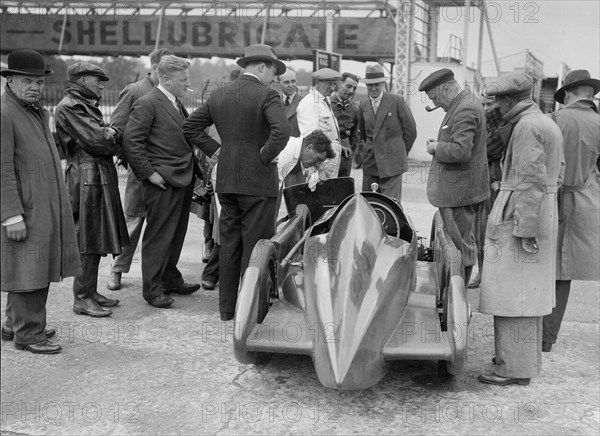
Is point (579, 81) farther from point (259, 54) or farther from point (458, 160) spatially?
point (259, 54)

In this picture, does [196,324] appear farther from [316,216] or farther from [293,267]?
[316,216]

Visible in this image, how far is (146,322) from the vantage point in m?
5.44

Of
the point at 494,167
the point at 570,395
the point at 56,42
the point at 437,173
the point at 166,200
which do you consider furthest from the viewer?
the point at 56,42

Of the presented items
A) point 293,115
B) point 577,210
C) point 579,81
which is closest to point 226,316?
point 577,210

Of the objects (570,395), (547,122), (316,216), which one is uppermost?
(547,122)

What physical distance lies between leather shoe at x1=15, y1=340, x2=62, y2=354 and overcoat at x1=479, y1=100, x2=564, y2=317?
2996 mm

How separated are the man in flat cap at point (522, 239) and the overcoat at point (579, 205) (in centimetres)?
72

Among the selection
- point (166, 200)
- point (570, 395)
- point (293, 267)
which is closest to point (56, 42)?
point (166, 200)

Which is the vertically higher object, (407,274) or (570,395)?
(407,274)

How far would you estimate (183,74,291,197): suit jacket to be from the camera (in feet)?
17.3

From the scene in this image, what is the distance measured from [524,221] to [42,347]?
11.2 ft

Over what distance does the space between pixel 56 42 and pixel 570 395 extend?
23.5 meters

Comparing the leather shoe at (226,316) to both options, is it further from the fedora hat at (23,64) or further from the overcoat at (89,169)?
the fedora hat at (23,64)

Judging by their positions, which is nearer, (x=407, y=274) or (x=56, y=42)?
(x=407, y=274)
